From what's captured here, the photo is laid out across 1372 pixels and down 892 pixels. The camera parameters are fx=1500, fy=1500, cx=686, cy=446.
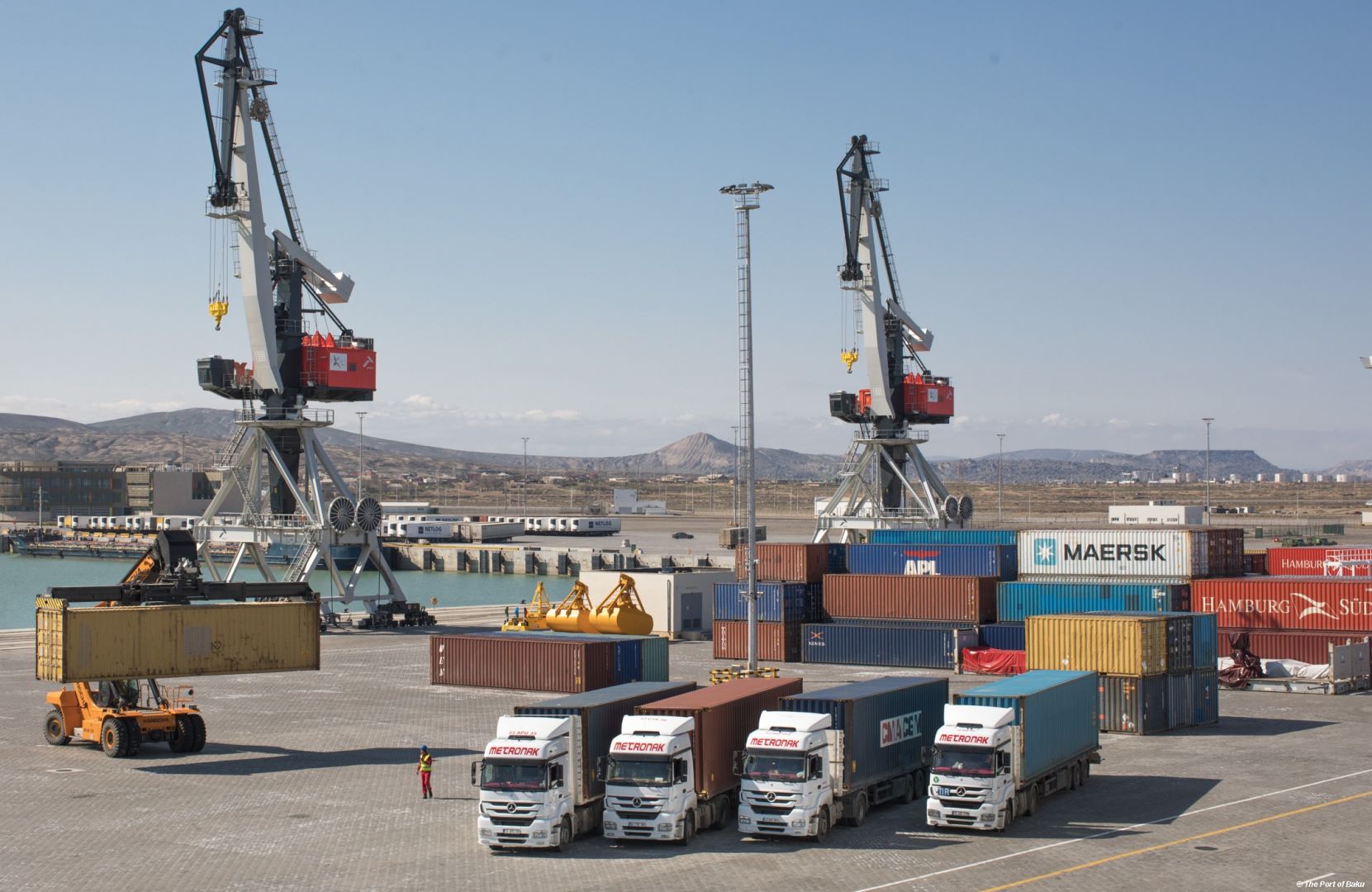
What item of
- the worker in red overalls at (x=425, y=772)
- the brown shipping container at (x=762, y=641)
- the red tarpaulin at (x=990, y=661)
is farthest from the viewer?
the brown shipping container at (x=762, y=641)

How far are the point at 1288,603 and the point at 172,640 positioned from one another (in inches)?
1639

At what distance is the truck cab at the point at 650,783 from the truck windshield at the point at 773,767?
1292 mm

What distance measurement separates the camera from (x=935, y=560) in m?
66.9

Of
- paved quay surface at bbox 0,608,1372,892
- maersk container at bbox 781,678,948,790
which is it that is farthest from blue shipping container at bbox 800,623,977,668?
maersk container at bbox 781,678,948,790

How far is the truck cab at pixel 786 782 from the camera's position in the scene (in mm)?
30312

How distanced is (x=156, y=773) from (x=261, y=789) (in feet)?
13.3

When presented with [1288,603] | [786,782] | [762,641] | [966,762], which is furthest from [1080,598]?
[786,782]

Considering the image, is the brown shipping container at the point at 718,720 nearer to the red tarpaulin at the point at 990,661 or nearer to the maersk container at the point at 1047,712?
the maersk container at the point at 1047,712

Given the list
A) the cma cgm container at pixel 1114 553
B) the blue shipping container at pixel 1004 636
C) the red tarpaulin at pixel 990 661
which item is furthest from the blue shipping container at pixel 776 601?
the cma cgm container at pixel 1114 553

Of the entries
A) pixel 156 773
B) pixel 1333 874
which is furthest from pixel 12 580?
pixel 1333 874

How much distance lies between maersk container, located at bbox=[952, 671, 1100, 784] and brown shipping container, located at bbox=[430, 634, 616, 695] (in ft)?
61.3

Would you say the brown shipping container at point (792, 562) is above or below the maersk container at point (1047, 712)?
above

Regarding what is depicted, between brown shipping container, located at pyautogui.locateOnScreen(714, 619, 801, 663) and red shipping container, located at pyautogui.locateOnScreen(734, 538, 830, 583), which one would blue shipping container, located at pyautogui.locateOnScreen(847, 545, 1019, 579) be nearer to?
red shipping container, located at pyautogui.locateOnScreen(734, 538, 830, 583)

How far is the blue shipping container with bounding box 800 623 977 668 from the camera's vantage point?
206 feet
